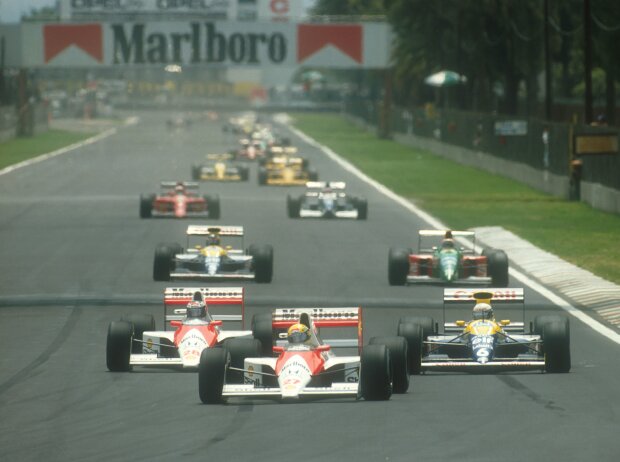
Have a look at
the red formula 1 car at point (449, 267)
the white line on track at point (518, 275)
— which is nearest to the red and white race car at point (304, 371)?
the white line on track at point (518, 275)

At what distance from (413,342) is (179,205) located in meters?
22.5

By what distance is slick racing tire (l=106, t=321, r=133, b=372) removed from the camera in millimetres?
15992

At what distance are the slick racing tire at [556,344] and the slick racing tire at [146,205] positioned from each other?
23.0 metres

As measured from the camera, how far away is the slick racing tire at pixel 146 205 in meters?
38.3

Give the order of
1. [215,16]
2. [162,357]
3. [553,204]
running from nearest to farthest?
[162,357] < [553,204] < [215,16]

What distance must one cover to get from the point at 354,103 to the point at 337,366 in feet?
416

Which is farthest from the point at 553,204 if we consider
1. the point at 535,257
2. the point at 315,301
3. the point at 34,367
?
the point at 34,367

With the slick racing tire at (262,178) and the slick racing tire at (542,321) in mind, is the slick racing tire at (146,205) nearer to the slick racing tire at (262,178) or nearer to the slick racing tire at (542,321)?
the slick racing tire at (262,178)

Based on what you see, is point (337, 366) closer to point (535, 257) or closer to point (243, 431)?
point (243, 431)

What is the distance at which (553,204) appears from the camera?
149 ft

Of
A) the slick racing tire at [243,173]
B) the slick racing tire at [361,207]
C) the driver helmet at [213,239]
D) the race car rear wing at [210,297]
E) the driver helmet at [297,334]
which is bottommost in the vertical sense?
the slick racing tire at [243,173]

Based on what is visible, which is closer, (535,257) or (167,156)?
(535,257)

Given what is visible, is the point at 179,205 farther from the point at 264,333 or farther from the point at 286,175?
the point at 264,333

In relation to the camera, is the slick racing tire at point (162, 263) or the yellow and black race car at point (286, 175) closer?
the slick racing tire at point (162, 263)
